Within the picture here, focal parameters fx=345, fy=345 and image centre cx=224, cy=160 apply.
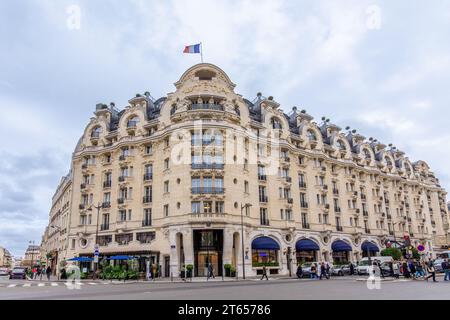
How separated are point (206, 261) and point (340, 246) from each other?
2319 cm

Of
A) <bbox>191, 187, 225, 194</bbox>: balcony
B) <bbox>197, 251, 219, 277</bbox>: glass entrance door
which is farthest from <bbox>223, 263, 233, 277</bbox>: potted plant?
<bbox>191, 187, 225, 194</bbox>: balcony

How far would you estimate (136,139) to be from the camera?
48.4 m

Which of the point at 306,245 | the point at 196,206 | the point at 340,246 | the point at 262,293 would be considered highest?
the point at 196,206

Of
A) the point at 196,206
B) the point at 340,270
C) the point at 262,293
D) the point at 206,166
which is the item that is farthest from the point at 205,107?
the point at 262,293

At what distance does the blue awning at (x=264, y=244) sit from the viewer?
43.1 meters

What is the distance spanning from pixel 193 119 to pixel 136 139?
984 cm

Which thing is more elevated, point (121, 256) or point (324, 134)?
point (324, 134)

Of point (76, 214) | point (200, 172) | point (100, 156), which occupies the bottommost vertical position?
point (76, 214)

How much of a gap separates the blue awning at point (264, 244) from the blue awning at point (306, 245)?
4.29 meters

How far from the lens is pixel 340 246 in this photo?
2063 inches

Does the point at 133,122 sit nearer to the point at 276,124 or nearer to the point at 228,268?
the point at 276,124

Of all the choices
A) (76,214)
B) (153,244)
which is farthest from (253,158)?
(76,214)
